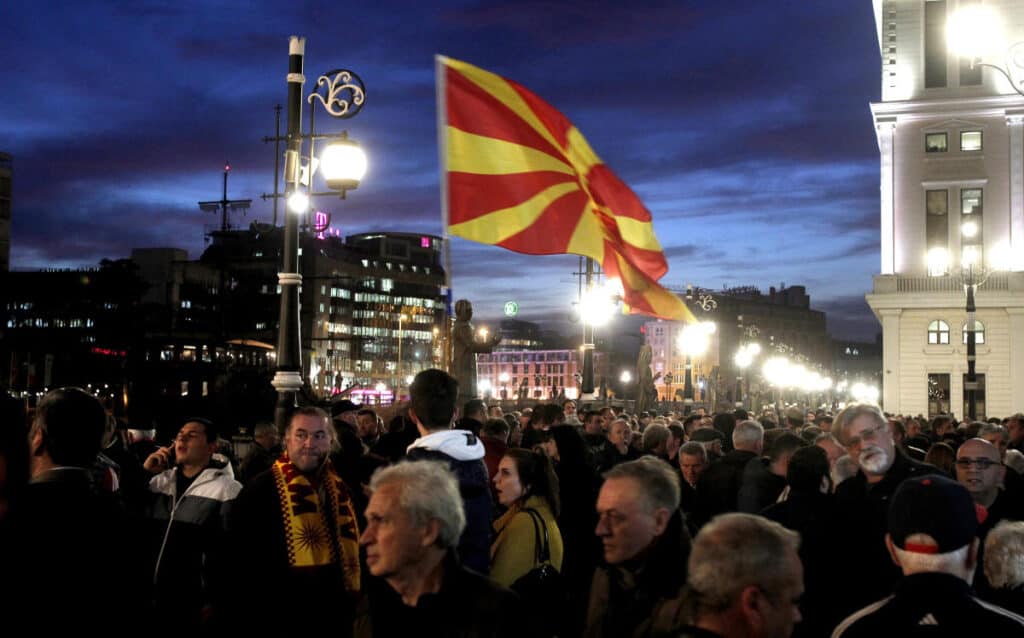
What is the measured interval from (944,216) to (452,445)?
196 feet

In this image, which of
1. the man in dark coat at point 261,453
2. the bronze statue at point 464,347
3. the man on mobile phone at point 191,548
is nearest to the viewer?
the man on mobile phone at point 191,548

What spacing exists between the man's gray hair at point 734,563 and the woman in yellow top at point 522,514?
2.63m

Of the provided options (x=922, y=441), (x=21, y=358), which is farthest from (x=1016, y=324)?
(x=21, y=358)

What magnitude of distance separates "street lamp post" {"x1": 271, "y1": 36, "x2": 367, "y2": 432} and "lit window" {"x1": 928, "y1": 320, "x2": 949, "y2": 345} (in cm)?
5088

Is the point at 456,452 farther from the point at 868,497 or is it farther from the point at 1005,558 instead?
the point at 1005,558

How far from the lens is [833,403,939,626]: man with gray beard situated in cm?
580

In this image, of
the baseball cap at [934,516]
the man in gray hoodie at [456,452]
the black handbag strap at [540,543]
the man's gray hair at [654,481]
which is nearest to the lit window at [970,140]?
the black handbag strap at [540,543]

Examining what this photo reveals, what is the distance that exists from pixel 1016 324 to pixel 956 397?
4.96 m

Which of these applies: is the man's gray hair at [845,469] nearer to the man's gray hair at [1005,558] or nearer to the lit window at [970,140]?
the man's gray hair at [1005,558]

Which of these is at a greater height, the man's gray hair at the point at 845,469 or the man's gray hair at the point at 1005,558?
the man's gray hair at the point at 845,469

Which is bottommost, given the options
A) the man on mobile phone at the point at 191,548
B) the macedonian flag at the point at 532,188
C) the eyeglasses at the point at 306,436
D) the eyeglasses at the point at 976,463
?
the man on mobile phone at the point at 191,548

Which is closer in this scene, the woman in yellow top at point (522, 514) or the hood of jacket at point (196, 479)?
the woman in yellow top at point (522, 514)

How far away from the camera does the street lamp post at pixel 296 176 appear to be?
1191 cm

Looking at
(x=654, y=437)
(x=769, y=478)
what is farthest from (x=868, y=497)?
(x=654, y=437)
